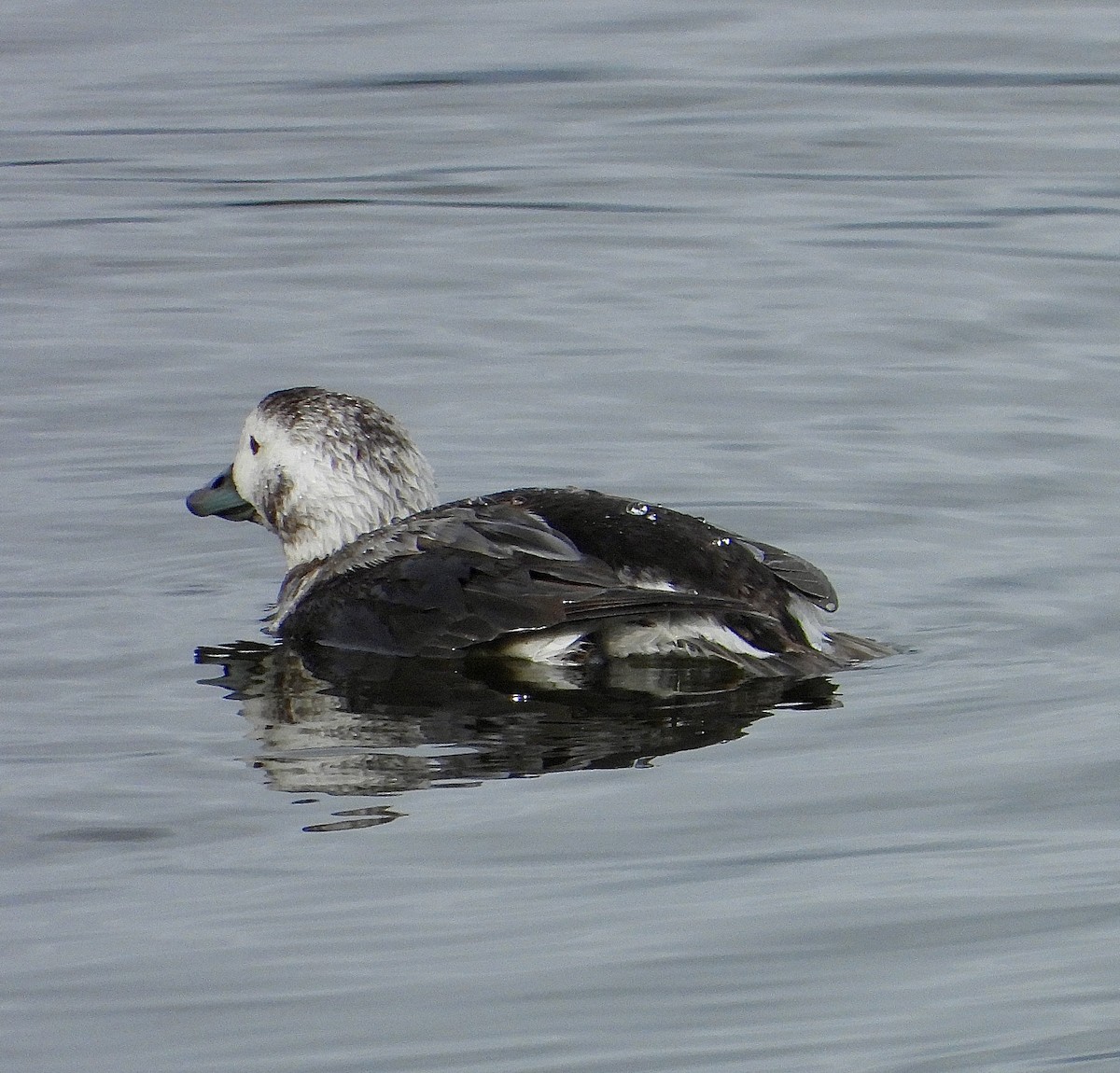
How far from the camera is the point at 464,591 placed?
294 inches

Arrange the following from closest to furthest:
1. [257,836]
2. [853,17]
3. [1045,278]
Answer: [257,836] → [1045,278] → [853,17]

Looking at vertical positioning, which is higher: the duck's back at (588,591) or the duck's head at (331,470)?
the duck's head at (331,470)

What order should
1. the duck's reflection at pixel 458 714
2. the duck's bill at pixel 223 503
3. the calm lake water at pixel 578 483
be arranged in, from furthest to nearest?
the duck's bill at pixel 223 503
the duck's reflection at pixel 458 714
the calm lake water at pixel 578 483

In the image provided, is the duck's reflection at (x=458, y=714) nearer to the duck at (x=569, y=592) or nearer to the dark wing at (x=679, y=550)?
the duck at (x=569, y=592)

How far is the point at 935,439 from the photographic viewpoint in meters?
9.95

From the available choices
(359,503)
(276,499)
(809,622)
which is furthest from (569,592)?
(276,499)

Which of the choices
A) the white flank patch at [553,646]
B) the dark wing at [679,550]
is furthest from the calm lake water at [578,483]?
the dark wing at [679,550]

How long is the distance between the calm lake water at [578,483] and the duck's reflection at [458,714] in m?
0.02

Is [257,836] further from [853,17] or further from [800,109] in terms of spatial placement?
[853,17]

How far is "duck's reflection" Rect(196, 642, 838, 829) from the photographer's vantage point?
261 inches

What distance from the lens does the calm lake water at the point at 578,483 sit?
5.21m

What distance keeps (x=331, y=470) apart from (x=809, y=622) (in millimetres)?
1811

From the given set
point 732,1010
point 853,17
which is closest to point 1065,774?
point 732,1010

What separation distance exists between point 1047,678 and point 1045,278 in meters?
5.33
